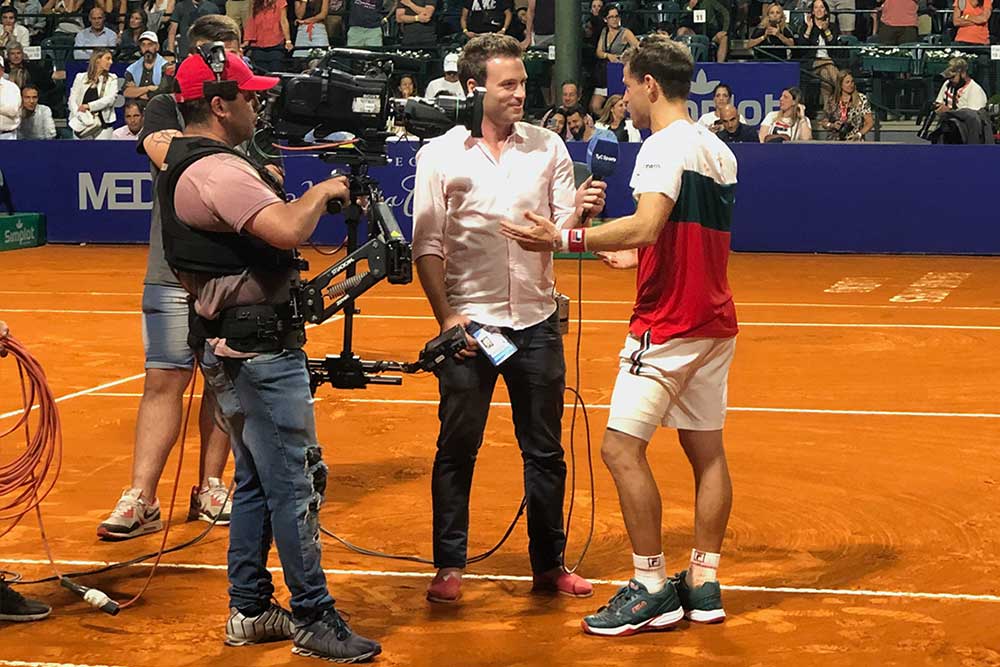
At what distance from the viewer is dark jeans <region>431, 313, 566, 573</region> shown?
6.00 meters

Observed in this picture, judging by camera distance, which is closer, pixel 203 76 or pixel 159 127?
pixel 203 76

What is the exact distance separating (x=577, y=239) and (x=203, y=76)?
4.73ft

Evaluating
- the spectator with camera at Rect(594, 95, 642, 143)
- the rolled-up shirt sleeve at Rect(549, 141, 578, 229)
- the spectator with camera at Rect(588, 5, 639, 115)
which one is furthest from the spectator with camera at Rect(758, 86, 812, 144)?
the rolled-up shirt sleeve at Rect(549, 141, 578, 229)

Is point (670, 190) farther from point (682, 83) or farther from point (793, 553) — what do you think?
point (793, 553)

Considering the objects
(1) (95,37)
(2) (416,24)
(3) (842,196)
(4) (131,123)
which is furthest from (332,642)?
(1) (95,37)

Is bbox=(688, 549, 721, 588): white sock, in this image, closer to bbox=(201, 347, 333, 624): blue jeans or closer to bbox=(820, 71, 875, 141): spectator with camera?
bbox=(201, 347, 333, 624): blue jeans

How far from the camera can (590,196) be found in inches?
229

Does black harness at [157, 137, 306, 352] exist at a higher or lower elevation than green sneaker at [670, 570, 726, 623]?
higher

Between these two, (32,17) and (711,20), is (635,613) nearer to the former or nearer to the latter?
(711,20)

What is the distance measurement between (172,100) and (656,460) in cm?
329

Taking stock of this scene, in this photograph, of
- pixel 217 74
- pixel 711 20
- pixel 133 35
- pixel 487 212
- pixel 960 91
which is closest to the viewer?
pixel 217 74

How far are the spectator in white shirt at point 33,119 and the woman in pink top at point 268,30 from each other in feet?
9.86

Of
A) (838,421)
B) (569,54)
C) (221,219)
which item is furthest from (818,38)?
(221,219)

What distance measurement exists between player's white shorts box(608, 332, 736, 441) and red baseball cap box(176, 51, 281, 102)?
1705 millimetres
